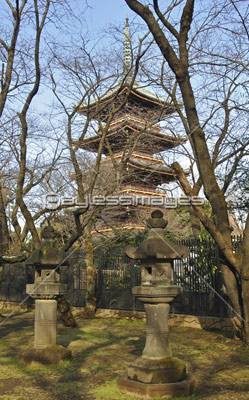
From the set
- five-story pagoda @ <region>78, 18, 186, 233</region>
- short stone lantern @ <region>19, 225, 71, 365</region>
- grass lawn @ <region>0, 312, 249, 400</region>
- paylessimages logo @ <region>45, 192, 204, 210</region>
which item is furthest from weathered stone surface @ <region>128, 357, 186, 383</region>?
five-story pagoda @ <region>78, 18, 186, 233</region>

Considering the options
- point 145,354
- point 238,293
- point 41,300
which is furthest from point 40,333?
A: point 238,293

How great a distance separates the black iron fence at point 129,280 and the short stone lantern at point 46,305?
3.74m

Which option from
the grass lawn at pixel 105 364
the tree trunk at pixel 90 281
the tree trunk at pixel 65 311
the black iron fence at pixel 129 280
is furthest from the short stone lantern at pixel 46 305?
the tree trunk at pixel 90 281

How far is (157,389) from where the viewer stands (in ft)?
17.3

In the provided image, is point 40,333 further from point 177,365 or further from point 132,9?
point 132,9

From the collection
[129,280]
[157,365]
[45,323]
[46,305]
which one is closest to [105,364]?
[45,323]

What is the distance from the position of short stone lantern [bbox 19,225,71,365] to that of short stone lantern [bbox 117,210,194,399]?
6.72 feet

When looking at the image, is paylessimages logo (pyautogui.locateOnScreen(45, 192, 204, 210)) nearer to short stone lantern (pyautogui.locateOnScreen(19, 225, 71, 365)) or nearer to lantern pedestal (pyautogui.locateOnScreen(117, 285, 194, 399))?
short stone lantern (pyautogui.locateOnScreen(19, 225, 71, 365))

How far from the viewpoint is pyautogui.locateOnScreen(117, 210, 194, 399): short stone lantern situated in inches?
211

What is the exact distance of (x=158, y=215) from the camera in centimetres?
612

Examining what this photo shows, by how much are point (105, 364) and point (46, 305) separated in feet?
5.07

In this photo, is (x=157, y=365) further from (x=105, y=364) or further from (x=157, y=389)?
(x=105, y=364)

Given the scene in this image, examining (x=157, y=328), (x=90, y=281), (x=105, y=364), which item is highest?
(x=90, y=281)

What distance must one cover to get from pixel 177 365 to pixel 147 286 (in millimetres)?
1158
